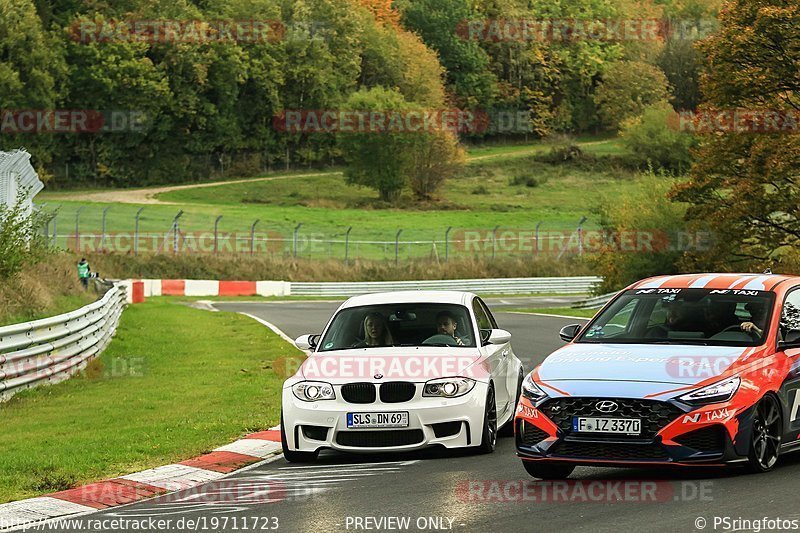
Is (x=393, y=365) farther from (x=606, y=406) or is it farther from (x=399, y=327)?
(x=606, y=406)

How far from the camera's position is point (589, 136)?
139m

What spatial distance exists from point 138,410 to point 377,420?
547cm

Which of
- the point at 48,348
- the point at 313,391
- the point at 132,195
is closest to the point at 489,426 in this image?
the point at 313,391

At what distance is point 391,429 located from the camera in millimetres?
11008

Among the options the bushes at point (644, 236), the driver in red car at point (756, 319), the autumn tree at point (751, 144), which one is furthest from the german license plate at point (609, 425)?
the bushes at point (644, 236)

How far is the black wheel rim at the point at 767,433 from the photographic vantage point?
365 inches

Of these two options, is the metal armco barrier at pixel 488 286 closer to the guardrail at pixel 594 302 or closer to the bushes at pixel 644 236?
the guardrail at pixel 594 302

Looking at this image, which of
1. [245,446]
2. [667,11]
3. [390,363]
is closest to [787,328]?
[390,363]

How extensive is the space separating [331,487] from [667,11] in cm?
16630

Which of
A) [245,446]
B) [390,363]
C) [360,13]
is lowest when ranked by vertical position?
[245,446]

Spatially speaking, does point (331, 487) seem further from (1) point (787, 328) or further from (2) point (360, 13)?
(2) point (360, 13)

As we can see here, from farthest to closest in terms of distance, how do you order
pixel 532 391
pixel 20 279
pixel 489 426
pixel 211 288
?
pixel 211 288, pixel 20 279, pixel 489 426, pixel 532 391

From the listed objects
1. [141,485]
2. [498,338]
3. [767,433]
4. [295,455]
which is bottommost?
[295,455]

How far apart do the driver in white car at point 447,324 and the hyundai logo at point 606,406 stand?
134 inches
